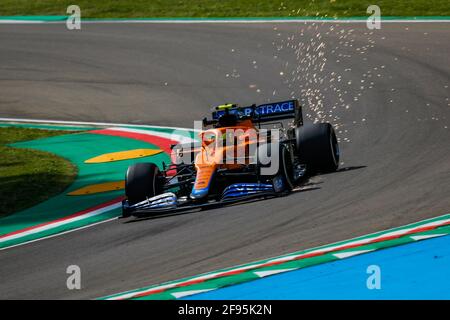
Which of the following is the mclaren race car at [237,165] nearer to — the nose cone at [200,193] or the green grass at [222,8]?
the nose cone at [200,193]

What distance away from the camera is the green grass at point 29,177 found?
43.8 feet

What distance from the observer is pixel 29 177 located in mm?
14578

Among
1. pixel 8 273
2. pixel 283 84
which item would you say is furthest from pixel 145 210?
pixel 283 84

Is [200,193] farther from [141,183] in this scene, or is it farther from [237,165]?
[141,183]

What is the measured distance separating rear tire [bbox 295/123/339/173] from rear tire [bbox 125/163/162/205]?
191cm

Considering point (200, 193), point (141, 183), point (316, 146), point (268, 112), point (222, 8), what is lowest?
point (200, 193)

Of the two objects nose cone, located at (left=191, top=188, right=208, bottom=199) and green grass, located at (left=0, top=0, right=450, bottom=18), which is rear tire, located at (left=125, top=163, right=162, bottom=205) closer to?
nose cone, located at (left=191, top=188, right=208, bottom=199)

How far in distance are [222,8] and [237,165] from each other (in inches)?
610

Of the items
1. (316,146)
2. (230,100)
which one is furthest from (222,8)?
(316,146)

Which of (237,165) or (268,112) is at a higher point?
(268,112)

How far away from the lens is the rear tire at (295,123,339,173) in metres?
11.5

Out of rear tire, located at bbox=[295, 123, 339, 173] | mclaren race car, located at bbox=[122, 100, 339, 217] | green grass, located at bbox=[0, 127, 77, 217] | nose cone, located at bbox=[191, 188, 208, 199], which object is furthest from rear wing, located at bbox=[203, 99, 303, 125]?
green grass, located at bbox=[0, 127, 77, 217]
